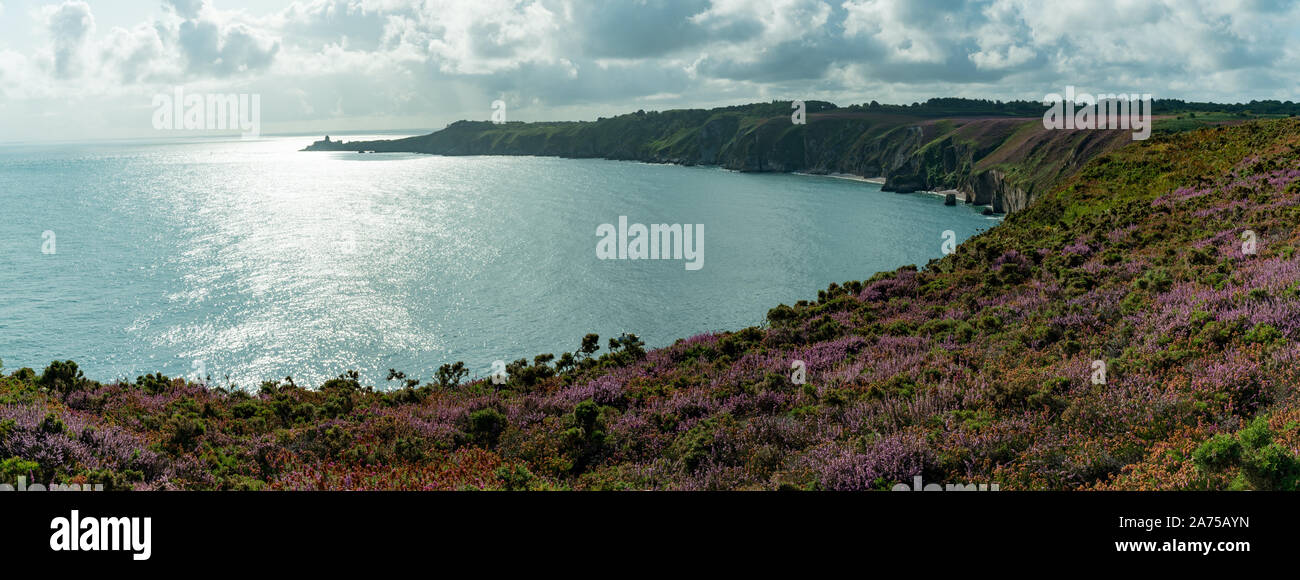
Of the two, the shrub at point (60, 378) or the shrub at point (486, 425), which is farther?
the shrub at point (60, 378)

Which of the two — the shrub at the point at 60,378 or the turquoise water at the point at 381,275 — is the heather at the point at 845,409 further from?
the turquoise water at the point at 381,275

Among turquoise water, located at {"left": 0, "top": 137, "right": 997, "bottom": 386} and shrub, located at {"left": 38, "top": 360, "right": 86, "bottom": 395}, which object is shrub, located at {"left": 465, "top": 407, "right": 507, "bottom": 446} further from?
turquoise water, located at {"left": 0, "top": 137, "right": 997, "bottom": 386}

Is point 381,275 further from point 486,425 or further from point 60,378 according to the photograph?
point 486,425

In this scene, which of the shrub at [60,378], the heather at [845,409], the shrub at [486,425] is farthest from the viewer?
the shrub at [60,378]

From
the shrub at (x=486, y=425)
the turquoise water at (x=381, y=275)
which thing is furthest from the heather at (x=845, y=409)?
the turquoise water at (x=381, y=275)

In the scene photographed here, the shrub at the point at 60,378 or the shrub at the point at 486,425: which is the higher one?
the shrub at the point at 60,378

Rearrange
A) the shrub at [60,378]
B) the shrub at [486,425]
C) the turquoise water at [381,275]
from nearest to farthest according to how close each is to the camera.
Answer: the shrub at [486,425], the shrub at [60,378], the turquoise water at [381,275]

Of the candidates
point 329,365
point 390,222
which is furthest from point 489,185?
point 329,365
